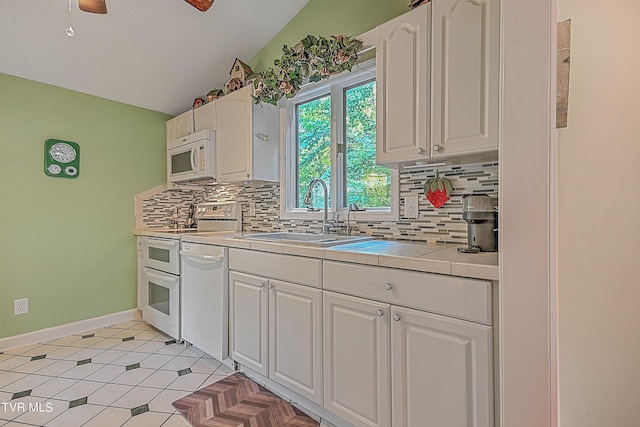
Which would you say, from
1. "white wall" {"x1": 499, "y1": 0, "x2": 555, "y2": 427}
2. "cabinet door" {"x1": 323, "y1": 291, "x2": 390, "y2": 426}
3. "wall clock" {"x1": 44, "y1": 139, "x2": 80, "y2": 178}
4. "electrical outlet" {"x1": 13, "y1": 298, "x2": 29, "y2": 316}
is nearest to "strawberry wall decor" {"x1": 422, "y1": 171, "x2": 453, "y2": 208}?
"cabinet door" {"x1": 323, "y1": 291, "x2": 390, "y2": 426}

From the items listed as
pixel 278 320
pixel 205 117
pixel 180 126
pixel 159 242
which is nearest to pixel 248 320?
pixel 278 320

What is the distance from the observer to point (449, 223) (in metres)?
1.80

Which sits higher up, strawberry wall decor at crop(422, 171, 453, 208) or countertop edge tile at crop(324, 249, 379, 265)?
strawberry wall decor at crop(422, 171, 453, 208)

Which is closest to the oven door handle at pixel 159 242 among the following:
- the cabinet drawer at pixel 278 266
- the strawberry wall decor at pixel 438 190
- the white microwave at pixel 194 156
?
the white microwave at pixel 194 156

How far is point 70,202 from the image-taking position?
2809 millimetres

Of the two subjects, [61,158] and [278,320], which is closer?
[278,320]

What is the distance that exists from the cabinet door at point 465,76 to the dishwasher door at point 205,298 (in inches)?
59.0

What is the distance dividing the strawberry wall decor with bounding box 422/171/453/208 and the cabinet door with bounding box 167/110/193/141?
2243mm

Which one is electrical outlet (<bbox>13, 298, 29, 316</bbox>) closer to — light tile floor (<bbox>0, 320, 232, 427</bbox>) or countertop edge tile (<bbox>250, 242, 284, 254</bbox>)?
light tile floor (<bbox>0, 320, 232, 427</bbox>)

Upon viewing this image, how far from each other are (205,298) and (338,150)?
1369 mm

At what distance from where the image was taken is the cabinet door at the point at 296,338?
1.63 meters

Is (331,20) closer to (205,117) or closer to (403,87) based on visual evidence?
(403,87)

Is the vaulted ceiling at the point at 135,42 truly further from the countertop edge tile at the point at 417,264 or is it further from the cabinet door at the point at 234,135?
the countertop edge tile at the point at 417,264

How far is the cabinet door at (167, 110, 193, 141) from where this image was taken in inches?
121
